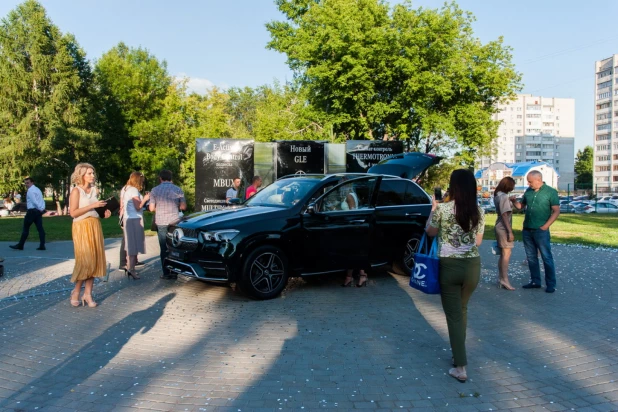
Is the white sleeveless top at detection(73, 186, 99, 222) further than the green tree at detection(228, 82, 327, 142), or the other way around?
the green tree at detection(228, 82, 327, 142)

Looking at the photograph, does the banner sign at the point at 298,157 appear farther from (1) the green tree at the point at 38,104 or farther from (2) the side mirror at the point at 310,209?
(1) the green tree at the point at 38,104

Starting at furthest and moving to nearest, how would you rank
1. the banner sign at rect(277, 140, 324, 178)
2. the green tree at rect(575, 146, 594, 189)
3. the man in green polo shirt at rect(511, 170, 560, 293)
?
the green tree at rect(575, 146, 594, 189) → the banner sign at rect(277, 140, 324, 178) → the man in green polo shirt at rect(511, 170, 560, 293)

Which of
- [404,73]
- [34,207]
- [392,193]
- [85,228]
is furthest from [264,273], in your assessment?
[404,73]

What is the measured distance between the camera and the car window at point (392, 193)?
8445 millimetres

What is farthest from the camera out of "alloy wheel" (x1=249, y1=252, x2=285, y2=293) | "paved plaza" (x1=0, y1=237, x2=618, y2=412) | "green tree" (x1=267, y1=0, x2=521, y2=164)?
"green tree" (x1=267, y1=0, x2=521, y2=164)

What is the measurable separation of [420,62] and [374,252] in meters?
23.3

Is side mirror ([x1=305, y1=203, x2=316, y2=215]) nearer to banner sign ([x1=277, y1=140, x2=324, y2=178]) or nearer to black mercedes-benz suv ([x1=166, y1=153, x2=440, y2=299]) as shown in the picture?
black mercedes-benz suv ([x1=166, y1=153, x2=440, y2=299])

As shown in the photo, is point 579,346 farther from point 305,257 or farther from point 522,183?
point 522,183

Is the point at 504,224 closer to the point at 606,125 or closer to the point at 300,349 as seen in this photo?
the point at 300,349

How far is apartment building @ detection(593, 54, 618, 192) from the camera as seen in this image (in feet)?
379

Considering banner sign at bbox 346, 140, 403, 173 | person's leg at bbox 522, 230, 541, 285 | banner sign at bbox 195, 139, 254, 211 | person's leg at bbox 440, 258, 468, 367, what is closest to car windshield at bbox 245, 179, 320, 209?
person's leg at bbox 522, 230, 541, 285

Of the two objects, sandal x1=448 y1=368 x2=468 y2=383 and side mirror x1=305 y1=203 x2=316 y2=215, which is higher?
side mirror x1=305 y1=203 x2=316 y2=215

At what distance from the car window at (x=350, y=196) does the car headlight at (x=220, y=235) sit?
1468 mm

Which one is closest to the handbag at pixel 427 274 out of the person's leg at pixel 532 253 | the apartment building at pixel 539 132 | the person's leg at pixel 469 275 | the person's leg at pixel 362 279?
the person's leg at pixel 469 275
